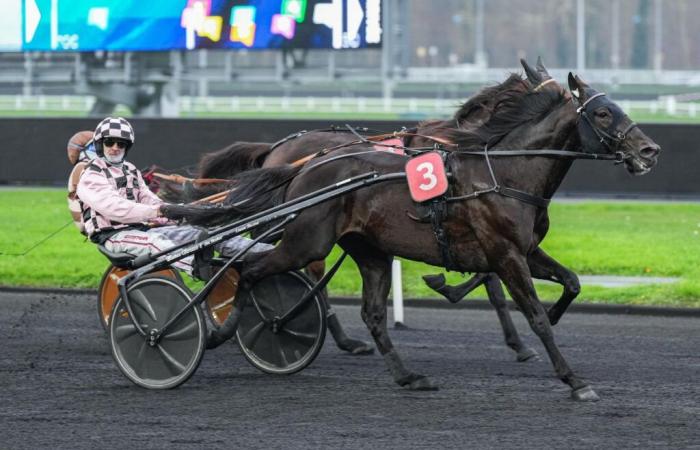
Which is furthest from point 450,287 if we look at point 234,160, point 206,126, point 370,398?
point 206,126

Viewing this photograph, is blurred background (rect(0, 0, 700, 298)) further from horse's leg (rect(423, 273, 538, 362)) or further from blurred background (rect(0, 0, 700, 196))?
horse's leg (rect(423, 273, 538, 362))

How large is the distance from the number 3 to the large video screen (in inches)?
494

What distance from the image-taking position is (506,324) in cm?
833

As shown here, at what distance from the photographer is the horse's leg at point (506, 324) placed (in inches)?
322

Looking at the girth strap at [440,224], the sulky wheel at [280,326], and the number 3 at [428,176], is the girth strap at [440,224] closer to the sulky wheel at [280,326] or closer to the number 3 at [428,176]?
the number 3 at [428,176]

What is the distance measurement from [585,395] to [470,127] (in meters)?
1.81

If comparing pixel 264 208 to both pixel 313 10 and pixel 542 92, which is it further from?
pixel 313 10

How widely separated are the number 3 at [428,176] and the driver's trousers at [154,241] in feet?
3.69

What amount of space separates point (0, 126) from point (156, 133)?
2223mm

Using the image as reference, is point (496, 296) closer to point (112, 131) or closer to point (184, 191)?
point (184, 191)

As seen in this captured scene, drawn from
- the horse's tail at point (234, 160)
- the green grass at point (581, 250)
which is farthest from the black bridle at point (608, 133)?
the green grass at point (581, 250)

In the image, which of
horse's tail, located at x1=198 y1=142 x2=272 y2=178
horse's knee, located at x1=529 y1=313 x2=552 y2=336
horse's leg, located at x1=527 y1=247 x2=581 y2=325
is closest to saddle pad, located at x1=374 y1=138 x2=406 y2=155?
horse's leg, located at x1=527 y1=247 x2=581 y2=325

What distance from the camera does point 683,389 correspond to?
23.5 feet

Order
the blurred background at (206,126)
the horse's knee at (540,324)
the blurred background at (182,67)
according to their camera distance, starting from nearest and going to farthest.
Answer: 1. the horse's knee at (540,324)
2. the blurred background at (206,126)
3. the blurred background at (182,67)
